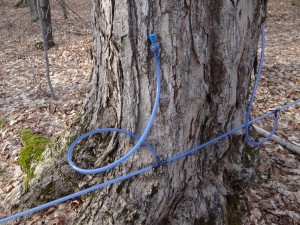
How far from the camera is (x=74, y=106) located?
4535 mm

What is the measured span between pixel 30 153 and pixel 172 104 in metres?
1.95

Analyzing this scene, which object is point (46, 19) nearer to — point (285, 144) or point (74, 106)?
point (74, 106)

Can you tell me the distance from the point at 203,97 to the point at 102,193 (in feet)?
3.40

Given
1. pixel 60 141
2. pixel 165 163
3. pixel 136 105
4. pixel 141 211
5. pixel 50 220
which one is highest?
pixel 136 105

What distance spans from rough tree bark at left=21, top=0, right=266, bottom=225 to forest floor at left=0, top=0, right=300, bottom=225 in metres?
0.31

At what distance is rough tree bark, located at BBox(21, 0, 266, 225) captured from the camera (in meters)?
1.64

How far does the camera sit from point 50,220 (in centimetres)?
240

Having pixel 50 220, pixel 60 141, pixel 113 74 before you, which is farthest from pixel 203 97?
pixel 50 220

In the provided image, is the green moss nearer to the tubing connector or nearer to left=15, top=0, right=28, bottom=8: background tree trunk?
the tubing connector

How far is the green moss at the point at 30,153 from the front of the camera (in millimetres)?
2822

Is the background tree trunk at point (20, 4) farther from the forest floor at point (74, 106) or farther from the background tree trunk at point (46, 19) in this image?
the background tree trunk at point (46, 19)

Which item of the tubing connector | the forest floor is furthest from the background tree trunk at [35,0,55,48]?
the tubing connector

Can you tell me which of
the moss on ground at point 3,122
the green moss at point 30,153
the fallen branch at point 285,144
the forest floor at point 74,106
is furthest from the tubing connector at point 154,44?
the moss on ground at point 3,122

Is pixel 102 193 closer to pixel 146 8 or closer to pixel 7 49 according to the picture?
pixel 146 8
